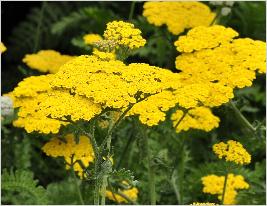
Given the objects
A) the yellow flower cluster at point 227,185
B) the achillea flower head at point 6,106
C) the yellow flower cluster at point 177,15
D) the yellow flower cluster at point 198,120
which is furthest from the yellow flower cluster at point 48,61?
the yellow flower cluster at point 227,185

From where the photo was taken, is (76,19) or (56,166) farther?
(76,19)

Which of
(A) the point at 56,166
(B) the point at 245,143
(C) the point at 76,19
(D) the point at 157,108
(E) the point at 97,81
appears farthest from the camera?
(C) the point at 76,19

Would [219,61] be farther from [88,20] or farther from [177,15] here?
[88,20]

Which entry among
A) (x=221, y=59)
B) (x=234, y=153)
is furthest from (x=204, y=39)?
(x=234, y=153)

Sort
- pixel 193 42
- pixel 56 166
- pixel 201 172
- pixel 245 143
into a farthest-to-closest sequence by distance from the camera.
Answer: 1. pixel 56 166
2. pixel 201 172
3. pixel 245 143
4. pixel 193 42

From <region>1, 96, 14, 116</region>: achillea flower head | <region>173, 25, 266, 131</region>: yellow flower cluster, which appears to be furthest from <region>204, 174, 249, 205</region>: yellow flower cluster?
<region>1, 96, 14, 116</region>: achillea flower head

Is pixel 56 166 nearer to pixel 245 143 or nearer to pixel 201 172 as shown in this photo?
pixel 201 172

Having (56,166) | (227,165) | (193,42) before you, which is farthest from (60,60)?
(227,165)

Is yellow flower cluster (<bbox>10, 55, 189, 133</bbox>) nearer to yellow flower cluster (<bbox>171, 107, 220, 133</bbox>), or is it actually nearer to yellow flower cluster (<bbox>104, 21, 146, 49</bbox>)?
yellow flower cluster (<bbox>104, 21, 146, 49</bbox>)
